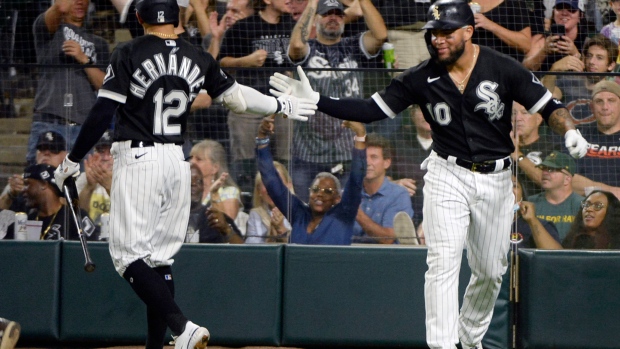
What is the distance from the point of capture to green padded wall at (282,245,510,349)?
5.64m

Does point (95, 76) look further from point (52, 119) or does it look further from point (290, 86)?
point (290, 86)

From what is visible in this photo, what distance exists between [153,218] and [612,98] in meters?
3.42

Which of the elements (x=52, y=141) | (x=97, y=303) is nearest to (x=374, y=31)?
(x=52, y=141)

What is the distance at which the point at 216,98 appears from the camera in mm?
4719

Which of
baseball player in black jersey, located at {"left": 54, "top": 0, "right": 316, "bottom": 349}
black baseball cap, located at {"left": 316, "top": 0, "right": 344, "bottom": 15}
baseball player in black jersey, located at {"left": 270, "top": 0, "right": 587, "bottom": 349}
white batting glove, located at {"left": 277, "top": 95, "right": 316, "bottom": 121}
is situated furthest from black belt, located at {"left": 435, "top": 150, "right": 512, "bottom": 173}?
black baseball cap, located at {"left": 316, "top": 0, "right": 344, "bottom": 15}

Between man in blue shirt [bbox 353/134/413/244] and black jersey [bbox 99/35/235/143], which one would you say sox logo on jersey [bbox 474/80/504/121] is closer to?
black jersey [bbox 99/35/235/143]

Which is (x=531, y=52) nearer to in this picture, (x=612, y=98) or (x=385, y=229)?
(x=612, y=98)

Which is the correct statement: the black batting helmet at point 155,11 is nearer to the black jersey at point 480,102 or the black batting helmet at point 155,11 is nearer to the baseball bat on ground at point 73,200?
the baseball bat on ground at point 73,200

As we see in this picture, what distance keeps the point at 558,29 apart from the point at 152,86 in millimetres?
3586

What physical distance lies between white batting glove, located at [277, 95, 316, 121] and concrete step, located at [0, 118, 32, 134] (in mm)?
2368

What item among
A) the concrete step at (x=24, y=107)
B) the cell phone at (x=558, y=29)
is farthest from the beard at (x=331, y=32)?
the concrete step at (x=24, y=107)

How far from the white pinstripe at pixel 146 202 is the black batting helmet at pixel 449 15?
4.85ft

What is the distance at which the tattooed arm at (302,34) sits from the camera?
21.7 feet

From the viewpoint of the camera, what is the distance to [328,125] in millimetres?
6121
